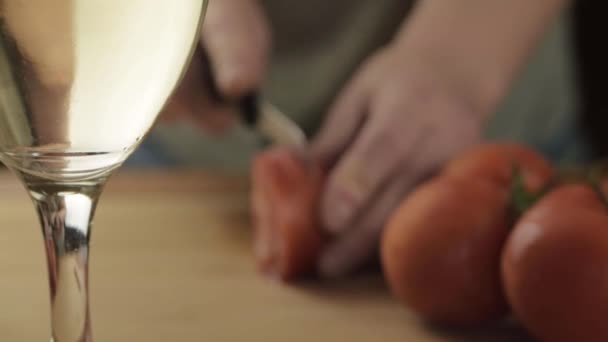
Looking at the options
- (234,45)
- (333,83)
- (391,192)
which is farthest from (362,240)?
(333,83)

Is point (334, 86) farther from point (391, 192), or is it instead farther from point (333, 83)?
point (391, 192)

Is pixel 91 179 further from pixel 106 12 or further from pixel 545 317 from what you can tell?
pixel 545 317

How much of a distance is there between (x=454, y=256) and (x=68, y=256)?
0.33 m

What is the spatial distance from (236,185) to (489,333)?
1.84 ft

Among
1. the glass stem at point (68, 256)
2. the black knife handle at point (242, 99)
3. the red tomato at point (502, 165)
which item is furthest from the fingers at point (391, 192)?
the glass stem at point (68, 256)

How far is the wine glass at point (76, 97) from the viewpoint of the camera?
15.6 inches

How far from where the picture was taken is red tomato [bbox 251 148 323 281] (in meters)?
0.83

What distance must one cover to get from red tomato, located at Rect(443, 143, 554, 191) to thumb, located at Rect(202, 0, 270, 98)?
0.96ft

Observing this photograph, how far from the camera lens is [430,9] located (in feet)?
3.87

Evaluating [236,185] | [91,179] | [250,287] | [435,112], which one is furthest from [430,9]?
[91,179]

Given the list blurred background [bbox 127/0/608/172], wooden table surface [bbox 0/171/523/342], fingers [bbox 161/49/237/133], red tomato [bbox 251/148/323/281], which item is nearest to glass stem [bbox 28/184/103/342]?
wooden table surface [bbox 0/171/523/342]

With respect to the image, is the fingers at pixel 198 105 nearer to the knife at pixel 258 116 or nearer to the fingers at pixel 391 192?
the knife at pixel 258 116

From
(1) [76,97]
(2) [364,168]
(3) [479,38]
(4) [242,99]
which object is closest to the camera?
(1) [76,97]

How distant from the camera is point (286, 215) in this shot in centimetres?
85
